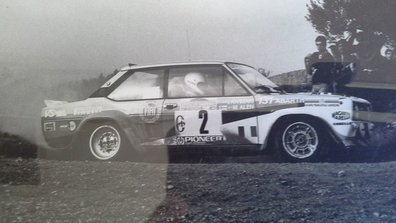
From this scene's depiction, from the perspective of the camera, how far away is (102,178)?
412 cm

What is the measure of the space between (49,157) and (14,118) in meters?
0.42

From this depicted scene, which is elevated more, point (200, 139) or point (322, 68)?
point (322, 68)

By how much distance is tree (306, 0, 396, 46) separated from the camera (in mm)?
3660

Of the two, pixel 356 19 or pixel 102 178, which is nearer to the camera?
pixel 356 19

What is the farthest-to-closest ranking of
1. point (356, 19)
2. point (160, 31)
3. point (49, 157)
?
point (49, 157) → point (160, 31) → point (356, 19)

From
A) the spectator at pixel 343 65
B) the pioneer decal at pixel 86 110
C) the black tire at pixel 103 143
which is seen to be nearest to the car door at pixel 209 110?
the black tire at pixel 103 143

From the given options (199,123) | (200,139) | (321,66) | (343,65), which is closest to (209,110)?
(199,123)

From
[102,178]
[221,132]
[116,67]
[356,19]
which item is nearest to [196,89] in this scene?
[221,132]

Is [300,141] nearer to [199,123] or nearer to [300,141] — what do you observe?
[300,141]

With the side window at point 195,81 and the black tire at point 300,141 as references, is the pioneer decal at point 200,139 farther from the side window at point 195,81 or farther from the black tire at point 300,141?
the black tire at point 300,141

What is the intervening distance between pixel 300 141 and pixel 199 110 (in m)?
0.81

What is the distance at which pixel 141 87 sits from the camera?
421 cm

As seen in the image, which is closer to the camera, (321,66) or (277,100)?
(321,66)

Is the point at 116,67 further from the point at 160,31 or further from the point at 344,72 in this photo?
the point at 344,72
